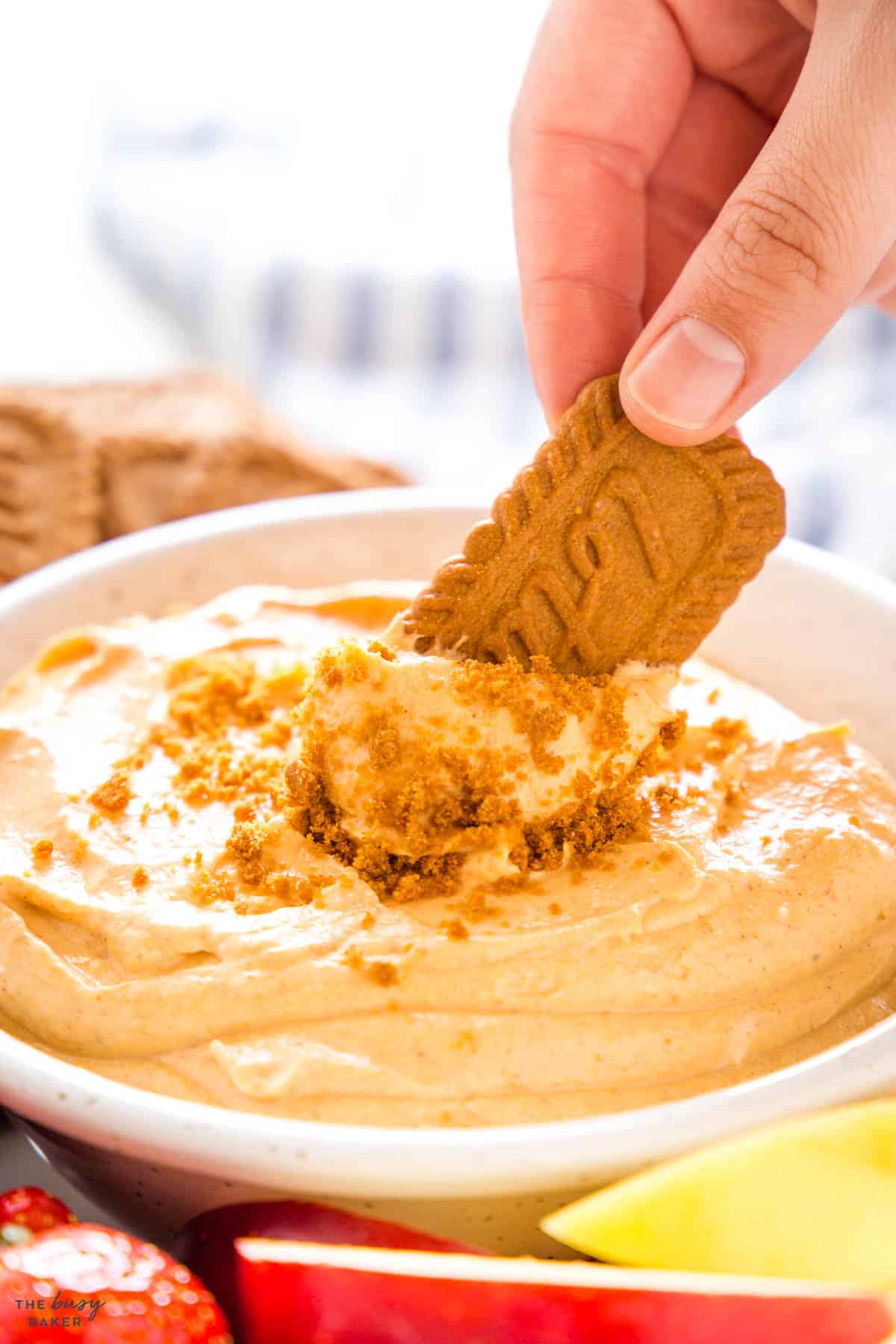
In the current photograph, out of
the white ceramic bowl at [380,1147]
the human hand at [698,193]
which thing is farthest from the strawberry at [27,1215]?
the human hand at [698,193]

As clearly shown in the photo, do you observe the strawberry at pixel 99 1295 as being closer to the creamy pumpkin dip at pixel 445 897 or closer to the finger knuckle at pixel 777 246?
the creamy pumpkin dip at pixel 445 897

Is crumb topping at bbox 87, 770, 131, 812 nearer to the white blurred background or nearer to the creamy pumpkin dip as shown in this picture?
the creamy pumpkin dip

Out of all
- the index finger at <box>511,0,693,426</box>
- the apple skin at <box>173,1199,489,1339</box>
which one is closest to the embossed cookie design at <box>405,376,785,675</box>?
the index finger at <box>511,0,693,426</box>

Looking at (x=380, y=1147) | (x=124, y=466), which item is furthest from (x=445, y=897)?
(x=124, y=466)

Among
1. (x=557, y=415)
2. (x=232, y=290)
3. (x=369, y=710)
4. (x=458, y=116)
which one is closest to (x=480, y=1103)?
(x=369, y=710)

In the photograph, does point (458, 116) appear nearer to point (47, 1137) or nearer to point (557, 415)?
point (557, 415)

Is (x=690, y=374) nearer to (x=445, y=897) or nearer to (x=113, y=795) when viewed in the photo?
(x=445, y=897)
